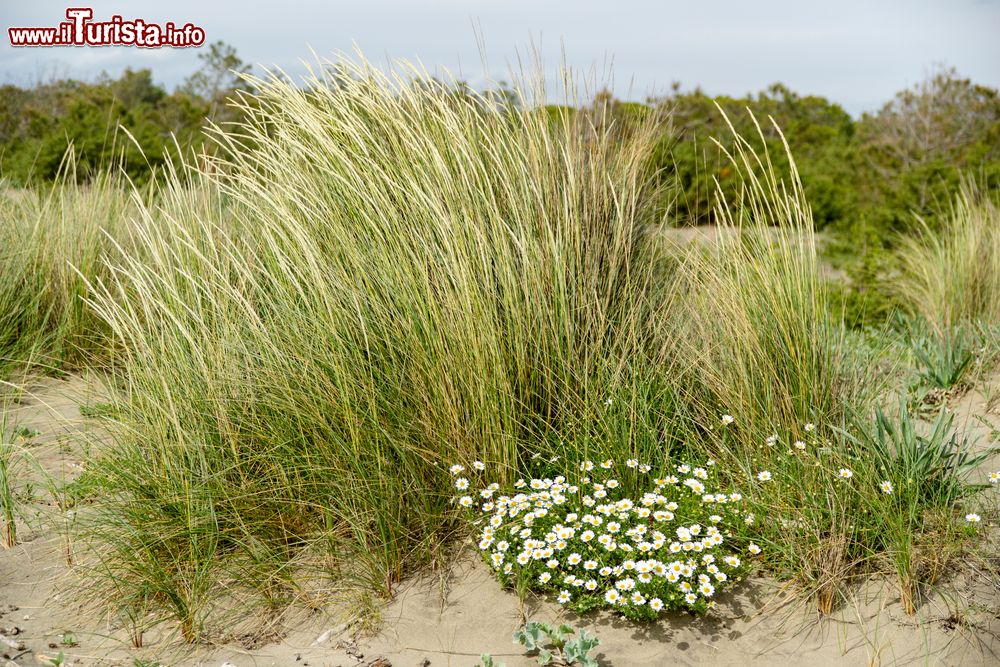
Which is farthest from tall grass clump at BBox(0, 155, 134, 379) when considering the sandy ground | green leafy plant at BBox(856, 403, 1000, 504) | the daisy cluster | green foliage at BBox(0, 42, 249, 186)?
green leafy plant at BBox(856, 403, 1000, 504)

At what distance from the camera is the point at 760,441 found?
334 centimetres

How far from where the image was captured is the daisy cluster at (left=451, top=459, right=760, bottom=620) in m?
2.81

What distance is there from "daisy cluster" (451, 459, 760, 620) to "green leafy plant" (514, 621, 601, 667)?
117 millimetres

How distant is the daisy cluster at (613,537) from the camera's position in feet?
9.23

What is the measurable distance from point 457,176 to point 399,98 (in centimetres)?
75

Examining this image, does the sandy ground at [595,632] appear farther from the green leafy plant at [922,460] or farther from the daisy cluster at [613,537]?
the green leafy plant at [922,460]

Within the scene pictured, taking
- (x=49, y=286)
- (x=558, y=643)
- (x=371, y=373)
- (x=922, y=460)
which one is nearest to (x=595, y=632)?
(x=558, y=643)

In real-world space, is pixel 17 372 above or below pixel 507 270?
below

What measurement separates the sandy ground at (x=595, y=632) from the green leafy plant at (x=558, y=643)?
2.9 inches

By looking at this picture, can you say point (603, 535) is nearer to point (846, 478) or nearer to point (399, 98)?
point (846, 478)

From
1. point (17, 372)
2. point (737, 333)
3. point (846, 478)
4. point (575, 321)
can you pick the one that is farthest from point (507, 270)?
point (17, 372)

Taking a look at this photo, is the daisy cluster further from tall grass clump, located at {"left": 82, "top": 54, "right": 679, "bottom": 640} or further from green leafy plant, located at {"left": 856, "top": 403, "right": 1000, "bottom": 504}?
green leafy plant, located at {"left": 856, "top": 403, "right": 1000, "bottom": 504}

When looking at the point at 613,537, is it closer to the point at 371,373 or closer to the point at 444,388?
the point at 444,388

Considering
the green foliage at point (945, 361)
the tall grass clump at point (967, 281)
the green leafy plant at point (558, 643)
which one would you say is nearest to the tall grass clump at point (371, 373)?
the green leafy plant at point (558, 643)
